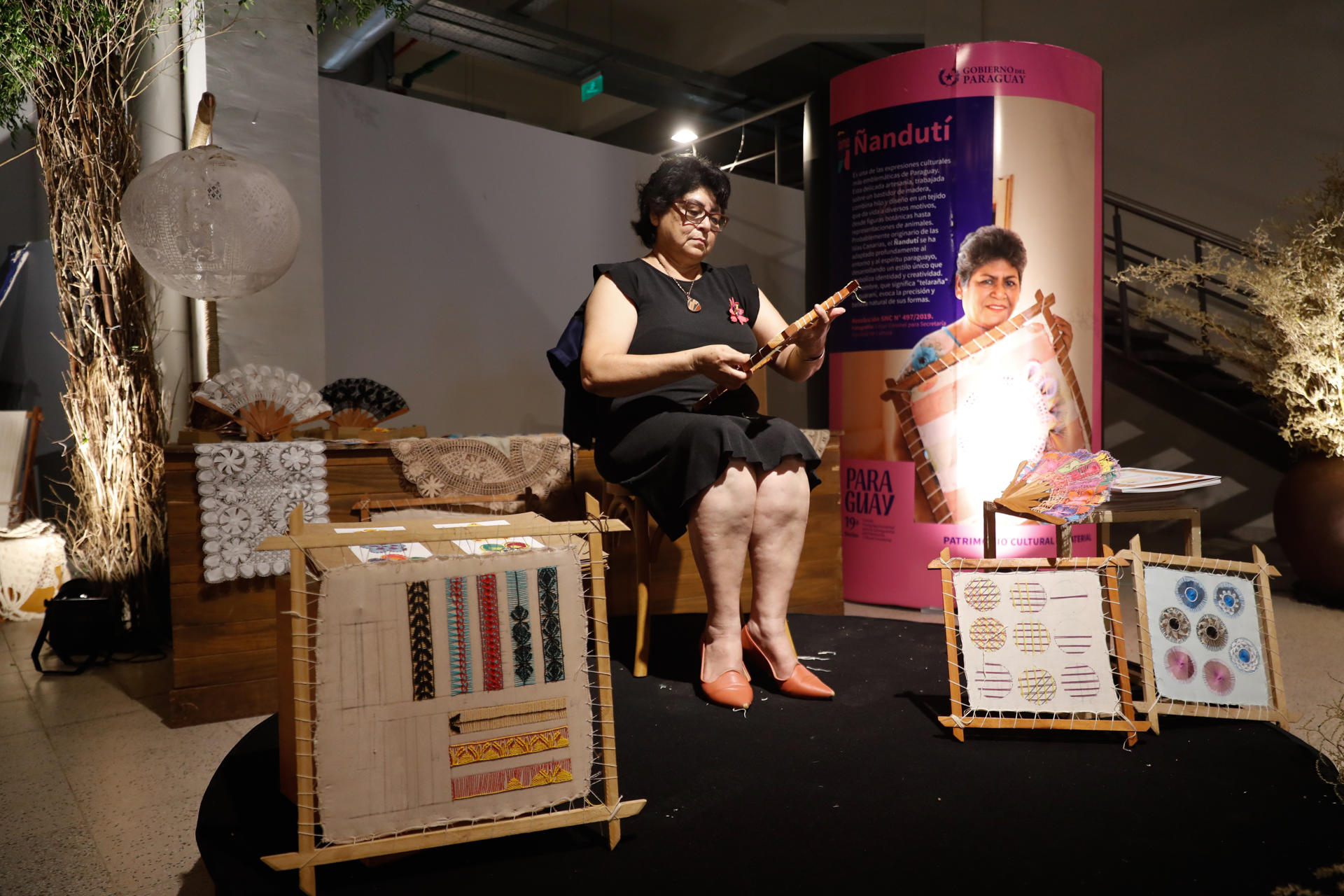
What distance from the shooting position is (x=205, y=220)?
8.93 ft

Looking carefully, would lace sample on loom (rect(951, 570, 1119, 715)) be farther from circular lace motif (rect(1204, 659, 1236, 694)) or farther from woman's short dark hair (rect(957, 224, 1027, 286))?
woman's short dark hair (rect(957, 224, 1027, 286))

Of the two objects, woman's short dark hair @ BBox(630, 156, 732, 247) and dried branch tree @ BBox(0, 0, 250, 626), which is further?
dried branch tree @ BBox(0, 0, 250, 626)

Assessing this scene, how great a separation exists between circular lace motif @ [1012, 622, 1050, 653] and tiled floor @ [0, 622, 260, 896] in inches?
68.2

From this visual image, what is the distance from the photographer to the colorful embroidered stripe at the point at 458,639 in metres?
1.32

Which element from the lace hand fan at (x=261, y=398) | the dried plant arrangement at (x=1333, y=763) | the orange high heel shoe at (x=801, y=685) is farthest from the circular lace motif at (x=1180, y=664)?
the lace hand fan at (x=261, y=398)

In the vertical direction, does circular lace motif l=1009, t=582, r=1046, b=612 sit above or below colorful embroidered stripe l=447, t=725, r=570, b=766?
above

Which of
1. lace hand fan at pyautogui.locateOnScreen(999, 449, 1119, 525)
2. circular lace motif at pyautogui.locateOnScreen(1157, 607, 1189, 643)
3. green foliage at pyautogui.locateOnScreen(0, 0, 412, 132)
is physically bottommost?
circular lace motif at pyautogui.locateOnScreen(1157, 607, 1189, 643)

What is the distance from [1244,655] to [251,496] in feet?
8.50

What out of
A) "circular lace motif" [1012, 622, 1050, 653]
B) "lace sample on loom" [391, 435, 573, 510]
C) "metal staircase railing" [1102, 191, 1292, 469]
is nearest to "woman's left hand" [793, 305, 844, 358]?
"circular lace motif" [1012, 622, 1050, 653]

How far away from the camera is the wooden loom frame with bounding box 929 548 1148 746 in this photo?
181 cm

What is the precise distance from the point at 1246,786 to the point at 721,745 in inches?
39.4

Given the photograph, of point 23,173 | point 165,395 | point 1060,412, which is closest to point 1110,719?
point 1060,412

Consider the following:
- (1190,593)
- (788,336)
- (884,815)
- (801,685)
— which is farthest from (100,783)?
(1190,593)

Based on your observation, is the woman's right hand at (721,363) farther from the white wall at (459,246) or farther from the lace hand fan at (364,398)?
the white wall at (459,246)
